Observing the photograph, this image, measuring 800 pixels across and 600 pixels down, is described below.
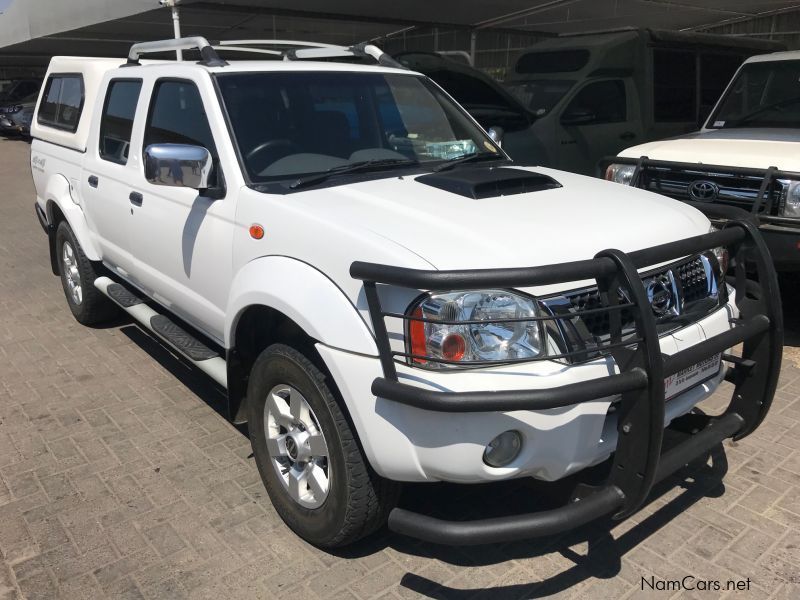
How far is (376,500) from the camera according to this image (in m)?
2.73

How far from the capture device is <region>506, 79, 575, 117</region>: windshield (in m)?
9.15

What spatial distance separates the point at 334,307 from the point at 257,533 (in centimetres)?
121

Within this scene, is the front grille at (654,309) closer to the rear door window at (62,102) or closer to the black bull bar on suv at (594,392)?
the black bull bar on suv at (594,392)

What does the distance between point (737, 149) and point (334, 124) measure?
307cm

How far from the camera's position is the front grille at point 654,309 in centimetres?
247

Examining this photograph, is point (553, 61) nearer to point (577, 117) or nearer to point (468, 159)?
point (577, 117)

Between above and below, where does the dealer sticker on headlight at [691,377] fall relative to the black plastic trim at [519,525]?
above

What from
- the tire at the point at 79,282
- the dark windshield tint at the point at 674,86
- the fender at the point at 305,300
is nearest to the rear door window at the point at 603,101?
the dark windshield tint at the point at 674,86

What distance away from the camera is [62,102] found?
5.92m

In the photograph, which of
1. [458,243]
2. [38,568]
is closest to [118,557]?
[38,568]

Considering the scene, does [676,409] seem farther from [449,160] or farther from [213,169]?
[213,169]

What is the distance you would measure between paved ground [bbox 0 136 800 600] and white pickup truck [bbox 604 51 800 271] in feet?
3.68

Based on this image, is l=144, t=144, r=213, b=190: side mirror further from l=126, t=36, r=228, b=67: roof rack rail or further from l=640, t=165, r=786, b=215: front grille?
l=640, t=165, r=786, b=215: front grille

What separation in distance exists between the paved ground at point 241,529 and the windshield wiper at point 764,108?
2.84 meters
